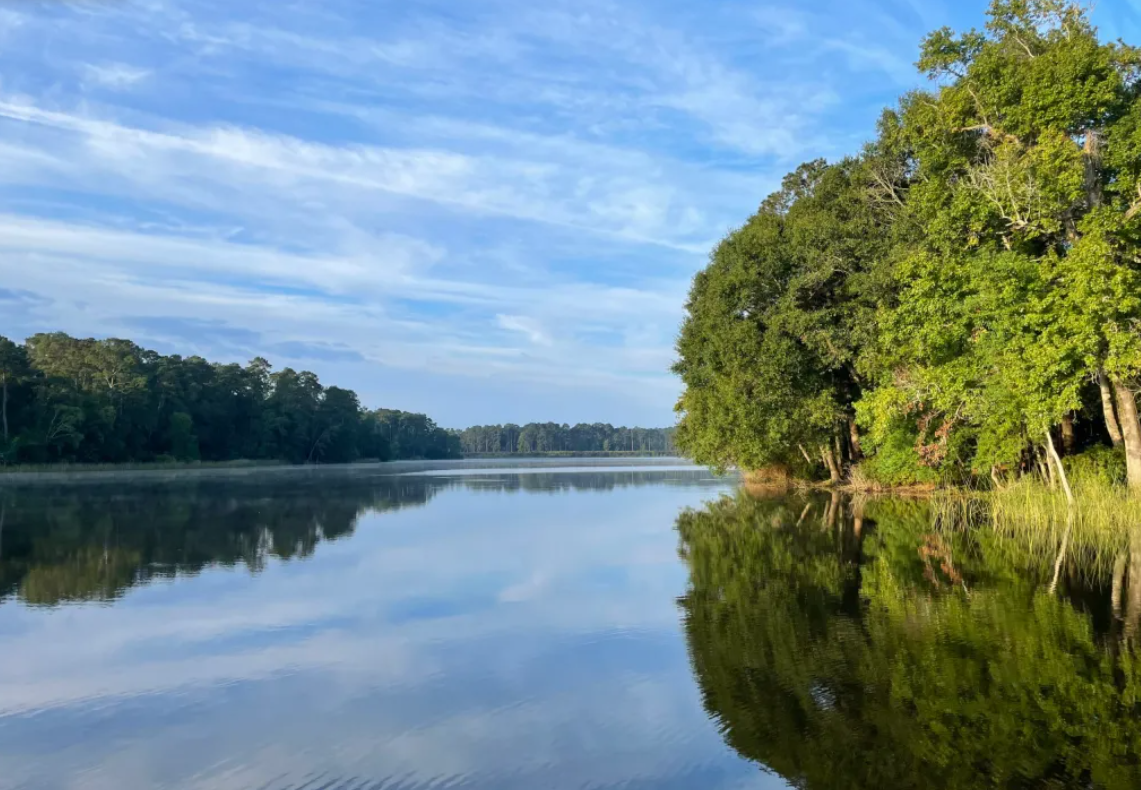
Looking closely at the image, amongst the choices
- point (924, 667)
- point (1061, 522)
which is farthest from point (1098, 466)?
point (924, 667)

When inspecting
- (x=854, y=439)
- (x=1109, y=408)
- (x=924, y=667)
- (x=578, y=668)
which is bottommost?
(x=578, y=668)

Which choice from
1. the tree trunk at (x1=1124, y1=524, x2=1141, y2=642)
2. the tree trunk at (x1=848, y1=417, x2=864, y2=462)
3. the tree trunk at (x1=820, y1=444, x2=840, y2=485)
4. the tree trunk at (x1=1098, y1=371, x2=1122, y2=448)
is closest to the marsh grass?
the tree trunk at (x1=1124, y1=524, x2=1141, y2=642)

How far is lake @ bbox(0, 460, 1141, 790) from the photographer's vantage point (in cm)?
567

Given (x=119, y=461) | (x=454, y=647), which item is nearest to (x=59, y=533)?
(x=454, y=647)

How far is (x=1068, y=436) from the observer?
80.7 ft

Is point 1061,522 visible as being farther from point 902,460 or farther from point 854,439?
point 854,439

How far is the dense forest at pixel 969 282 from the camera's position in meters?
18.2

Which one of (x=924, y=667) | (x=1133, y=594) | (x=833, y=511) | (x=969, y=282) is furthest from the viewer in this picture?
(x=833, y=511)

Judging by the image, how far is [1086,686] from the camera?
22.3 ft

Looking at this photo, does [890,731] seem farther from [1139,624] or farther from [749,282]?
[749,282]

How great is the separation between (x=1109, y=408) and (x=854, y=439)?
1339cm

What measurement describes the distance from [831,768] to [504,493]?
33.4m

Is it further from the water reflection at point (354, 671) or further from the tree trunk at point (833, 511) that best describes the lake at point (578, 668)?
the tree trunk at point (833, 511)

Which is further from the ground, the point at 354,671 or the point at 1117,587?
the point at 1117,587
